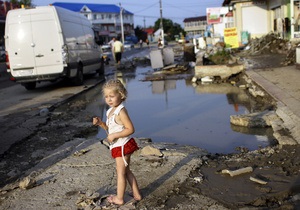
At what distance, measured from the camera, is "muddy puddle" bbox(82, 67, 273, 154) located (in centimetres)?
657

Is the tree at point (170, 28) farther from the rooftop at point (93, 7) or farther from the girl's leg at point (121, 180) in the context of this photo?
the girl's leg at point (121, 180)

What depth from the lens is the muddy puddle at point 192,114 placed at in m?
6.57

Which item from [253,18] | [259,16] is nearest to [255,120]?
[259,16]

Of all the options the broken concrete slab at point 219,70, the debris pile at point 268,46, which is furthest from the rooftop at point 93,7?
the broken concrete slab at point 219,70

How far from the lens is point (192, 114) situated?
8758 mm

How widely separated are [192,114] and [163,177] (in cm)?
438

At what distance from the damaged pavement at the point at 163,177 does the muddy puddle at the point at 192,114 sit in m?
0.57

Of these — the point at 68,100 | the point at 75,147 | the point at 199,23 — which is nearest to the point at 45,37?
the point at 68,100

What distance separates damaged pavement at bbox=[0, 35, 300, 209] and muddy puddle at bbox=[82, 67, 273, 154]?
0.57 metres

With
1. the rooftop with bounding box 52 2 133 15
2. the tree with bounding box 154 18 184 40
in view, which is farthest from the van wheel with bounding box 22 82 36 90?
the tree with bounding box 154 18 184 40

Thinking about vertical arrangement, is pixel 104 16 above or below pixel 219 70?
above

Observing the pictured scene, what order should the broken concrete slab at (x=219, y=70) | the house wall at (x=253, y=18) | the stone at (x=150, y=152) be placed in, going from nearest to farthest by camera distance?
the stone at (x=150, y=152) < the broken concrete slab at (x=219, y=70) < the house wall at (x=253, y=18)

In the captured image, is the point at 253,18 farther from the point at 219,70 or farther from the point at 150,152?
the point at 150,152

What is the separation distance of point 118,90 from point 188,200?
134 cm
